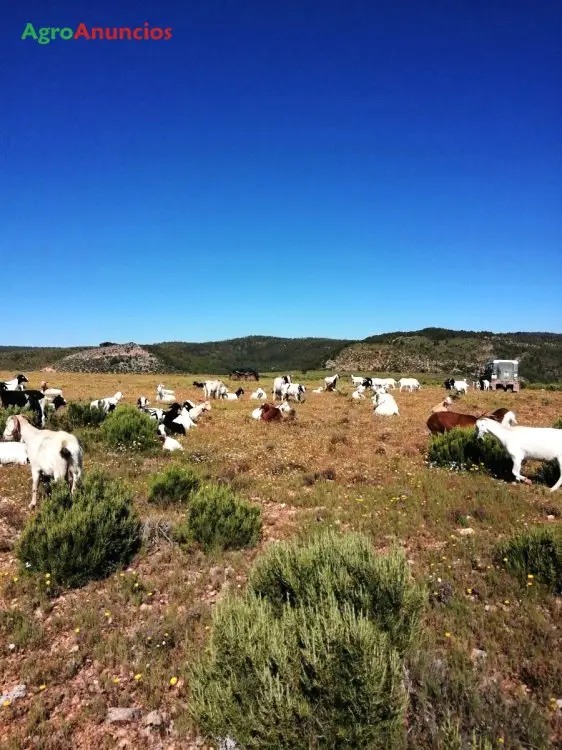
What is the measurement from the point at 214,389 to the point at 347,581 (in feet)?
91.5

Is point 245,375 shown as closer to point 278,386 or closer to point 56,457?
point 278,386

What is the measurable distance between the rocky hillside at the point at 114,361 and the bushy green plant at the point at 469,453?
302ft

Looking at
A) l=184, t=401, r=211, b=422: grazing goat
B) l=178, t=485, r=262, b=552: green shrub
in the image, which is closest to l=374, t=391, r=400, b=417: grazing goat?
l=184, t=401, r=211, b=422: grazing goat

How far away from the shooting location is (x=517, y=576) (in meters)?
5.78

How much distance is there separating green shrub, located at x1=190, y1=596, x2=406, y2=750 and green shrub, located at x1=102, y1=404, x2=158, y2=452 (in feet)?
36.6

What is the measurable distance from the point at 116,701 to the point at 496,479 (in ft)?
31.5

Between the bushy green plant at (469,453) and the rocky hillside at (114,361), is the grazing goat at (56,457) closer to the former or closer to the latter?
the bushy green plant at (469,453)

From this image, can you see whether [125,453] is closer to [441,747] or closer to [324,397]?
[441,747]

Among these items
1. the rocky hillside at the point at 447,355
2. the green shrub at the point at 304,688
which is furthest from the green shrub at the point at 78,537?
the rocky hillside at the point at 447,355

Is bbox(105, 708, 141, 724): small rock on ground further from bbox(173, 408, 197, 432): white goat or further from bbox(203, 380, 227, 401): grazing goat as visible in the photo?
bbox(203, 380, 227, 401): grazing goat

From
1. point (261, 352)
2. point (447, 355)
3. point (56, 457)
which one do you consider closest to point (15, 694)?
point (56, 457)

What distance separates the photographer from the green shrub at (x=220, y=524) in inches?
280

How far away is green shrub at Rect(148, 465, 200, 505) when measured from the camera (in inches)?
360

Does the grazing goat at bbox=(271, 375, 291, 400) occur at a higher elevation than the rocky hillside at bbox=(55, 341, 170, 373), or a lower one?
lower
